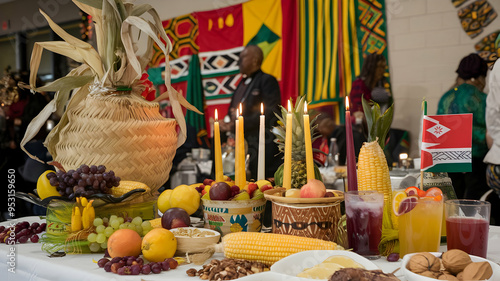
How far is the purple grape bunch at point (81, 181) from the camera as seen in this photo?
3.55 ft

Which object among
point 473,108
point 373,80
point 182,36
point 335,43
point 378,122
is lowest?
point 378,122

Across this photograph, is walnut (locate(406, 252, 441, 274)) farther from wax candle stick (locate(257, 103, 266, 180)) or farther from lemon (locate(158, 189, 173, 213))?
lemon (locate(158, 189, 173, 213))

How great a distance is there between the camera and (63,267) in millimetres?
928

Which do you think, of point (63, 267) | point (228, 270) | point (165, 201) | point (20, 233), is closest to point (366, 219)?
point (228, 270)

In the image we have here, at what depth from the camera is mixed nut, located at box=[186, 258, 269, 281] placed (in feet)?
2.70

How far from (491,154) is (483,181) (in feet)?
1.16

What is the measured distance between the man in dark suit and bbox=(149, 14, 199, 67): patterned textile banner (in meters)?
0.80

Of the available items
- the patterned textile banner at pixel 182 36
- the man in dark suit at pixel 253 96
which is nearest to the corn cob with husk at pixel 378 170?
the man in dark suit at pixel 253 96

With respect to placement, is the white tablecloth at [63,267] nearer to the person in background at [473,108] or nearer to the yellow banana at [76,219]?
the yellow banana at [76,219]

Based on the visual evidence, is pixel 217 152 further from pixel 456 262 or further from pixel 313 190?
pixel 456 262

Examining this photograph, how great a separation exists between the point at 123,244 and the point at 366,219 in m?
0.57

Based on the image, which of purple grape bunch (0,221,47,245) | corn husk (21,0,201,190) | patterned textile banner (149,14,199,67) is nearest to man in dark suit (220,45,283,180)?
patterned textile banner (149,14,199,67)

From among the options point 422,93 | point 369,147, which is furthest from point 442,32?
point 369,147

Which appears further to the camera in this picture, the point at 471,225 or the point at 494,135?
the point at 494,135
